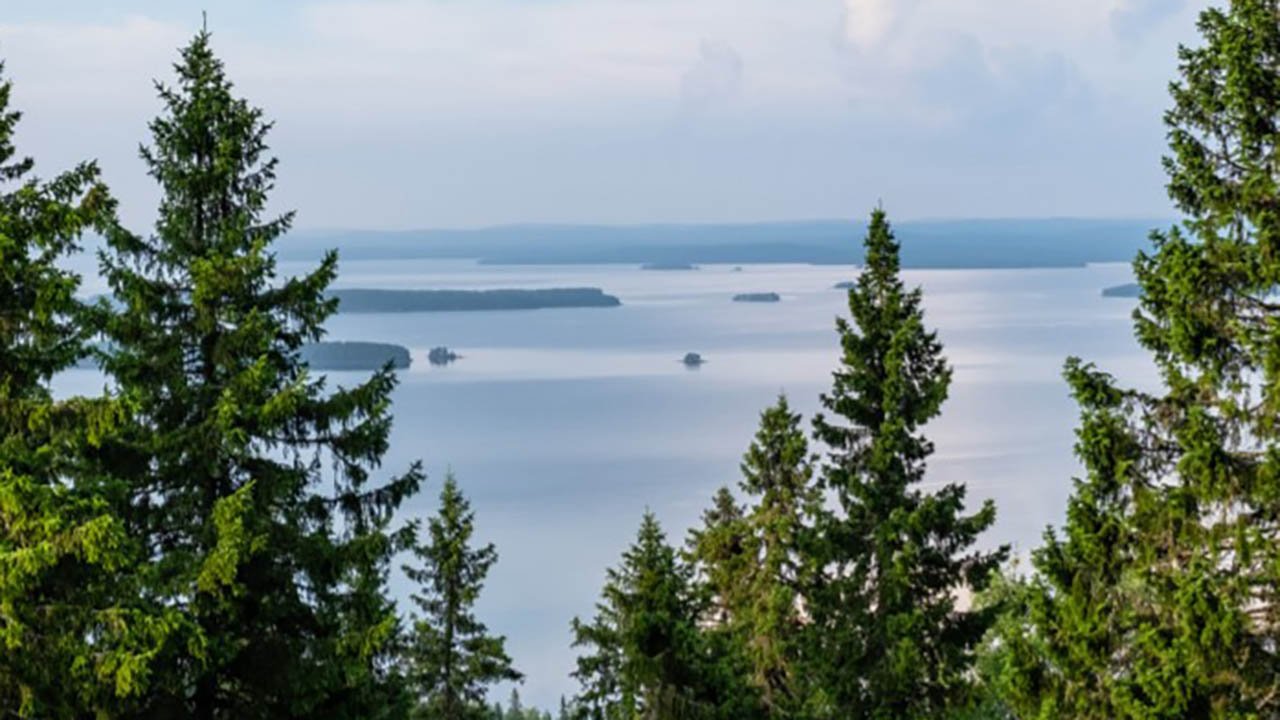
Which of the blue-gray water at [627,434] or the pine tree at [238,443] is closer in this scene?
the pine tree at [238,443]

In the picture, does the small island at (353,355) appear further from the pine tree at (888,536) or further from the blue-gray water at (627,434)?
the pine tree at (888,536)

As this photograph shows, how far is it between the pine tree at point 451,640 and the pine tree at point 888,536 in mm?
8172

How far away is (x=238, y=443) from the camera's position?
1015 centimetres

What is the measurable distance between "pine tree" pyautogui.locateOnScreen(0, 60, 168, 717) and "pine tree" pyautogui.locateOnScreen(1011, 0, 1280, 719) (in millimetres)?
6127

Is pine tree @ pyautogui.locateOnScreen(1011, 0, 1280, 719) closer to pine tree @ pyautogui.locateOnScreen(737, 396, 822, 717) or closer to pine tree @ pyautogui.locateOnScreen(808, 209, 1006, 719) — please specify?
pine tree @ pyautogui.locateOnScreen(808, 209, 1006, 719)

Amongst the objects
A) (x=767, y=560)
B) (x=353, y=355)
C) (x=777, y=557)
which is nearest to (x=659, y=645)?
(x=777, y=557)

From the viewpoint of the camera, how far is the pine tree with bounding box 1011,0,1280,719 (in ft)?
28.0

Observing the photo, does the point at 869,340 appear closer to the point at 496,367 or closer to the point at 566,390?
the point at 566,390

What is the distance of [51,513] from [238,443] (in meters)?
1.85

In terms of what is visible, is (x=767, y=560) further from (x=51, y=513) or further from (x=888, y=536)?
(x=51, y=513)

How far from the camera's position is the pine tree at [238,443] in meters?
10.3

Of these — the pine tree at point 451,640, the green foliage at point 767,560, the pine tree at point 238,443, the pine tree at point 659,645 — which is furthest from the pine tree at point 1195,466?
the pine tree at point 451,640

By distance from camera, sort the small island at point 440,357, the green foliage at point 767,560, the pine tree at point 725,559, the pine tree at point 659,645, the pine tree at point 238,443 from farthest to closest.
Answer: the small island at point 440,357 < the pine tree at point 725,559 < the green foliage at point 767,560 < the pine tree at point 659,645 < the pine tree at point 238,443

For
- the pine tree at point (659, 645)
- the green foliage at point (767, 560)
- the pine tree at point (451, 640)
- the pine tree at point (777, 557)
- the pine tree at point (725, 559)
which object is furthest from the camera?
the pine tree at point (451, 640)
